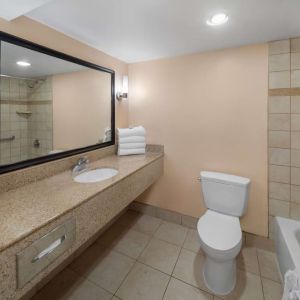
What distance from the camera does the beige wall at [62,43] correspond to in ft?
4.07

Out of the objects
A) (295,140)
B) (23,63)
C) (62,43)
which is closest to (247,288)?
(295,140)

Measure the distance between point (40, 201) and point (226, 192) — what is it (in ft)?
5.00

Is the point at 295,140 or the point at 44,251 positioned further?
the point at 295,140

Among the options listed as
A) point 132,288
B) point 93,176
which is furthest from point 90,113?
point 132,288

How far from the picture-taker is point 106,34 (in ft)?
5.26

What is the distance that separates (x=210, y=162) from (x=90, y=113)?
140 centimetres

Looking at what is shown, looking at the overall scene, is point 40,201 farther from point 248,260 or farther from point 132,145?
point 248,260

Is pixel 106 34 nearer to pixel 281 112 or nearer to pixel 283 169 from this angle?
pixel 281 112

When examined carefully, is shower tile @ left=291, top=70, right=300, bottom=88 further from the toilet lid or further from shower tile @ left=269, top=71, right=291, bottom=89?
the toilet lid

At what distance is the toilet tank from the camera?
1.68m

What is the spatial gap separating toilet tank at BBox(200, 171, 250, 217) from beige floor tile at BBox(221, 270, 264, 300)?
0.49 m

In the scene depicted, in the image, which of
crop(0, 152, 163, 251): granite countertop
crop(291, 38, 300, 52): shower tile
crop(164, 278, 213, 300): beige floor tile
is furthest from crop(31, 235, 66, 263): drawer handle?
crop(291, 38, 300, 52): shower tile

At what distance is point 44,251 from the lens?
831mm

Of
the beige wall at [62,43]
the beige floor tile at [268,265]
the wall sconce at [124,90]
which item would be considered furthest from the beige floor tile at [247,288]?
the wall sconce at [124,90]
